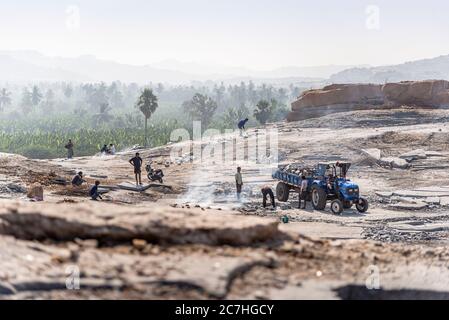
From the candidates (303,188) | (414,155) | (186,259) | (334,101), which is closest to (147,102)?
(334,101)

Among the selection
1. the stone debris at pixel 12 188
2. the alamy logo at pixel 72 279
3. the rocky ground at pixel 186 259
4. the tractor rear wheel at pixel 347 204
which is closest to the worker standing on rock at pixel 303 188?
the tractor rear wheel at pixel 347 204

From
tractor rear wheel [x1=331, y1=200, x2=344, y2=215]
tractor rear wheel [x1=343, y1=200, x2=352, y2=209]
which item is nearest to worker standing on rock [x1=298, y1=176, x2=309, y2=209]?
tractor rear wheel [x1=331, y1=200, x2=344, y2=215]

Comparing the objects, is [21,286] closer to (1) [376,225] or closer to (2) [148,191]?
(1) [376,225]

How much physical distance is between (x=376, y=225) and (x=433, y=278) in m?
11.0

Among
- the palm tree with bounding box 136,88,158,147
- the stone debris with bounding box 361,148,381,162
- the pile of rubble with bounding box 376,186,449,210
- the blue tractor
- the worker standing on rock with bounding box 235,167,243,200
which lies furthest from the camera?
the palm tree with bounding box 136,88,158,147

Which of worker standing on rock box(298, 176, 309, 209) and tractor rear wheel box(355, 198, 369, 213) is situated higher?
worker standing on rock box(298, 176, 309, 209)

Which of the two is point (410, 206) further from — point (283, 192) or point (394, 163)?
point (394, 163)

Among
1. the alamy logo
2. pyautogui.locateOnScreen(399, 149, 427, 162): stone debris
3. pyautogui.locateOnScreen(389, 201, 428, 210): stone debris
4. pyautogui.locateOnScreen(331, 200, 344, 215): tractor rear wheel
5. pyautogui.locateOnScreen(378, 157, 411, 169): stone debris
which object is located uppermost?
the alamy logo

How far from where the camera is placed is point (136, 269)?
16.8ft

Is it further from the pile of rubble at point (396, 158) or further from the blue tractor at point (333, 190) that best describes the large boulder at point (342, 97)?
the blue tractor at point (333, 190)

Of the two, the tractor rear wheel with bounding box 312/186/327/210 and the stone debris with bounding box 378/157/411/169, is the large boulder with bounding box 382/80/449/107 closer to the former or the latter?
the stone debris with bounding box 378/157/411/169

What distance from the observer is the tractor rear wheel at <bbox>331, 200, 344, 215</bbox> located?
18.2 meters

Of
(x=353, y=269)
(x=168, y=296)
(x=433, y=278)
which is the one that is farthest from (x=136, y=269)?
(x=433, y=278)

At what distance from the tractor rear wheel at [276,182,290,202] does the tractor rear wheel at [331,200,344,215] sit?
9.94ft
